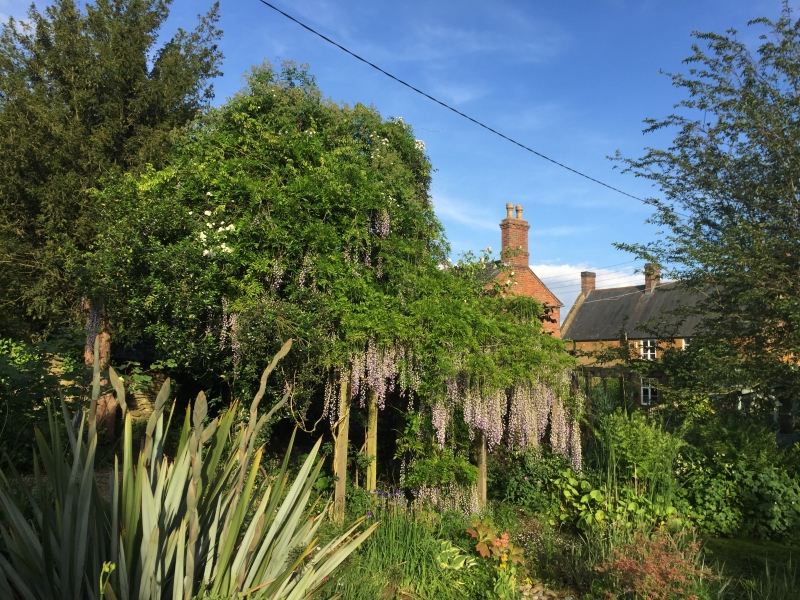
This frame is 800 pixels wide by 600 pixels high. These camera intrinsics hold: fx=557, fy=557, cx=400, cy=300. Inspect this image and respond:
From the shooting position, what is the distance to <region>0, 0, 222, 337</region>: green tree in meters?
8.26

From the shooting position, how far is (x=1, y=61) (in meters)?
9.16

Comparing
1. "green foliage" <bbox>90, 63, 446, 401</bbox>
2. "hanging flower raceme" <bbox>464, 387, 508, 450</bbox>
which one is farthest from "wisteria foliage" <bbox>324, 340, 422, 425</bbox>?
"hanging flower raceme" <bbox>464, 387, 508, 450</bbox>

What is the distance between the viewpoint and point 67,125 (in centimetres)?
858

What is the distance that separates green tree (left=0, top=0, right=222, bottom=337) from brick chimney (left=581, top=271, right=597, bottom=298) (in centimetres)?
2716

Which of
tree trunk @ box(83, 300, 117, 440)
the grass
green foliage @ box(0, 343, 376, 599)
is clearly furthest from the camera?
tree trunk @ box(83, 300, 117, 440)

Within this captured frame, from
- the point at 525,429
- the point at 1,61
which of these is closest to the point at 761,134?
the point at 525,429

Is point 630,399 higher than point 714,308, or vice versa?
point 714,308

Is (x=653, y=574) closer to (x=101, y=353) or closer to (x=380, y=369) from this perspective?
(x=380, y=369)

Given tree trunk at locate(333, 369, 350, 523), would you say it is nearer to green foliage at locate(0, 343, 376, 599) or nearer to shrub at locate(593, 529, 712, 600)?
shrub at locate(593, 529, 712, 600)

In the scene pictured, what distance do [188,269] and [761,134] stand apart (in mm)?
8086

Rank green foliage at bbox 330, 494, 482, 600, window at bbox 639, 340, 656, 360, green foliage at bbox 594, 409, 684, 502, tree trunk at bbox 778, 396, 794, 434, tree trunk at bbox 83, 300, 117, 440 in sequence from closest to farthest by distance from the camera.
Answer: green foliage at bbox 330, 494, 482, 600, green foliage at bbox 594, 409, 684, 502, tree trunk at bbox 83, 300, 117, 440, tree trunk at bbox 778, 396, 794, 434, window at bbox 639, 340, 656, 360

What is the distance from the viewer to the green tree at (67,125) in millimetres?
8258

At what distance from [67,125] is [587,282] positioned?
29.0 meters

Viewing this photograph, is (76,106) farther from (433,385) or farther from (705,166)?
(705,166)
